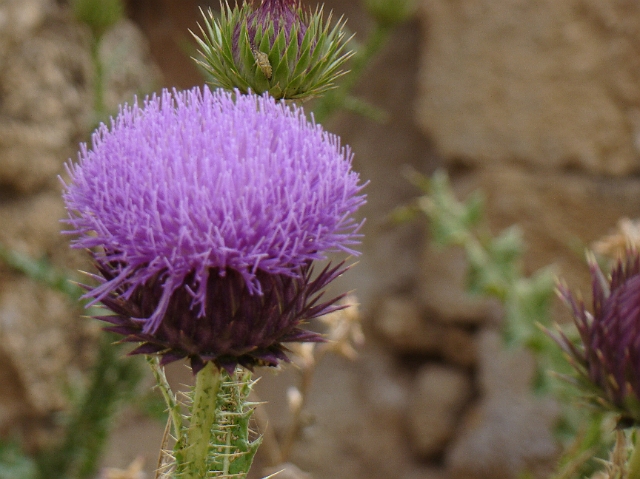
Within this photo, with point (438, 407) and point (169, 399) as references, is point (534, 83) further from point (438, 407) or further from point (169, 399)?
point (169, 399)

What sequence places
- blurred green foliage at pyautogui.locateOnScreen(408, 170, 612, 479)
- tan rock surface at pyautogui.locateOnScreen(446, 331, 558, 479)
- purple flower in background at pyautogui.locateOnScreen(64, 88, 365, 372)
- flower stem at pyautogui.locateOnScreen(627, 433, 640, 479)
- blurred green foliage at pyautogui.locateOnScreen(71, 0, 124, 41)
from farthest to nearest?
tan rock surface at pyautogui.locateOnScreen(446, 331, 558, 479), blurred green foliage at pyautogui.locateOnScreen(408, 170, 612, 479), blurred green foliage at pyautogui.locateOnScreen(71, 0, 124, 41), flower stem at pyautogui.locateOnScreen(627, 433, 640, 479), purple flower in background at pyautogui.locateOnScreen(64, 88, 365, 372)

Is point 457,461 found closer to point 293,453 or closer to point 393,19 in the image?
point 293,453

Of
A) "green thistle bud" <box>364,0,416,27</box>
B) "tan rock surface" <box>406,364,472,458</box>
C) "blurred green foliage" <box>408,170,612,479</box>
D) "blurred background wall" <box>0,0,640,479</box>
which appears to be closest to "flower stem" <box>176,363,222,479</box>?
"blurred green foliage" <box>408,170,612,479</box>

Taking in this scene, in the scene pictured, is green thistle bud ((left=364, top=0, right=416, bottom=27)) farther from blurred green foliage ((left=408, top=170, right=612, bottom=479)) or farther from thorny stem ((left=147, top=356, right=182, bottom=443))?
thorny stem ((left=147, top=356, right=182, bottom=443))

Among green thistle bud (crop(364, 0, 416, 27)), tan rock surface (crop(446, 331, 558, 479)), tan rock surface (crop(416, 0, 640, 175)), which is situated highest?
tan rock surface (crop(416, 0, 640, 175))

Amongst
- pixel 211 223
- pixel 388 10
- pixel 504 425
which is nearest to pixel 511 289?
pixel 388 10

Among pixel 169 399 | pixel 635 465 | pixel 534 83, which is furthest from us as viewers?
pixel 534 83

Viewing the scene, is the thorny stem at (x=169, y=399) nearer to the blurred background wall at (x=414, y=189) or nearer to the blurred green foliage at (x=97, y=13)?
the blurred green foliage at (x=97, y=13)
